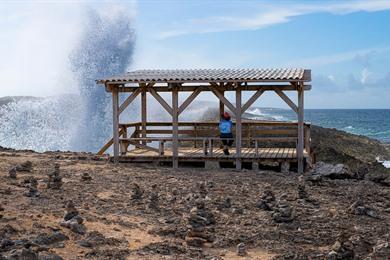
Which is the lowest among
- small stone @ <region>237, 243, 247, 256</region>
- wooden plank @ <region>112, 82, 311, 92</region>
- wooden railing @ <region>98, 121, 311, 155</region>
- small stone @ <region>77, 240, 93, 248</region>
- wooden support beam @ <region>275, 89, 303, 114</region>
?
small stone @ <region>237, 243, 247, 256</region>

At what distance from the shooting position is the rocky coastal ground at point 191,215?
948cm

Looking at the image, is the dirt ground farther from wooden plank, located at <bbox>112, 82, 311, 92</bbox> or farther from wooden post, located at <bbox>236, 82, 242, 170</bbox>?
wooden plank, located at <bbox>112, 82, 311, 92</bbox>

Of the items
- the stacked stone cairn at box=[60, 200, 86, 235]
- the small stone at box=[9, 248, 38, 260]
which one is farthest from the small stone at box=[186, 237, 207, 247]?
the small stone at box=[9, 248, 38, 260]

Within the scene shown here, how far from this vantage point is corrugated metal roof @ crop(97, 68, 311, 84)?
61.8 feet

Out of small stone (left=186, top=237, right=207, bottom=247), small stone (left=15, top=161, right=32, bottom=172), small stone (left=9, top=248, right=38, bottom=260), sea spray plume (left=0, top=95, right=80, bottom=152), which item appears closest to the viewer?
small stone (left=9, top=248, right=38, bottom=260)

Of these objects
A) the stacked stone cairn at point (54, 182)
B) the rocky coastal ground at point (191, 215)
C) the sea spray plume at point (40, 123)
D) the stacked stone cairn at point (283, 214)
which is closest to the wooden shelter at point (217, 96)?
the rocky coastal ground at point (191, 215)

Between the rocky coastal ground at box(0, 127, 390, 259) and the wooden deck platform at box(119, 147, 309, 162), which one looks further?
the wooden deck platform at box(119, 147, 309, 162)

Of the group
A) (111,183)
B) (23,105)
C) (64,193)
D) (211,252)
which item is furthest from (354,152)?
(23,105)

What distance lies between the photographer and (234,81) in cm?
1902

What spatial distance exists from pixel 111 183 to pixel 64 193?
2201 millimetres

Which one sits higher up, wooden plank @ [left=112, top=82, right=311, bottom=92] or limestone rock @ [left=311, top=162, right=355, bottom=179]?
wooden plank @ [left=112, top=82, right=311, bottom=92]

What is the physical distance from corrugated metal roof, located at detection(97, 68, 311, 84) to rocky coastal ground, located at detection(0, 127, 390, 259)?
3159 mm

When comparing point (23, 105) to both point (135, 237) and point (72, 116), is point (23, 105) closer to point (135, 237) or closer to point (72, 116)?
point (72, 116)

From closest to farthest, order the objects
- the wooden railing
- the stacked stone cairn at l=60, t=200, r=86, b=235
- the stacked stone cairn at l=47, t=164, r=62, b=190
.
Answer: the stacked stone cairn at l=60, t=200, r=86, b=235
the stacked stone cairn at l=47, t=164, r=62, b=190
the wooden railing
